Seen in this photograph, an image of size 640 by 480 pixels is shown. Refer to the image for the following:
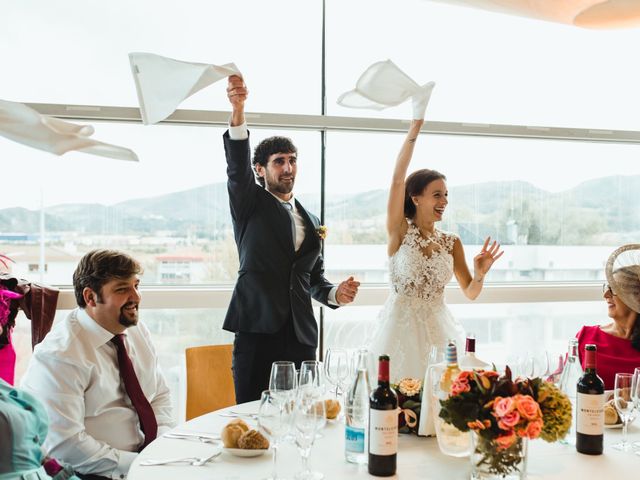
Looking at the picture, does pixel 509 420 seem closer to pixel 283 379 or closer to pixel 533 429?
pixel 533 429

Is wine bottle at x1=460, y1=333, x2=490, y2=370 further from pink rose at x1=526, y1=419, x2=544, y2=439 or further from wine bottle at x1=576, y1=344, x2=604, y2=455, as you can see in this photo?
pink rose at x1=526, y1=419, x2=544, y2=439

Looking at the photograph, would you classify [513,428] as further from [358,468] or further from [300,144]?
[300,144]

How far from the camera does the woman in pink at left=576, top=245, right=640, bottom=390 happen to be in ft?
9.21

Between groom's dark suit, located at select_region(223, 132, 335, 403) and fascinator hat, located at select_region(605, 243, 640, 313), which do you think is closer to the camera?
fascinator hat, located at select_region(605, 243, 640, 313)

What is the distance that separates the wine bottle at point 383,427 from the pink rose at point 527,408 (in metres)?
0.29

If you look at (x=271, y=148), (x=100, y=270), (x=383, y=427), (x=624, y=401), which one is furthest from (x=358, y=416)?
(x=271, y=148)

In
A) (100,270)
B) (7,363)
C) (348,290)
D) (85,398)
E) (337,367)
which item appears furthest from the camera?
(348,290)

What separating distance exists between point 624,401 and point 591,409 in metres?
0.14

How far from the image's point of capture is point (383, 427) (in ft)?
5.53

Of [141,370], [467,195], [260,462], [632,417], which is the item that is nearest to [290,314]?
[141,370]

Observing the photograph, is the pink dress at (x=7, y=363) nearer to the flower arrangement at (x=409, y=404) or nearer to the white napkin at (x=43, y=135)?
the white napkin at (x=43, y=135)

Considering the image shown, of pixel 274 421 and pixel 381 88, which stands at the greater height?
pixel 381 88

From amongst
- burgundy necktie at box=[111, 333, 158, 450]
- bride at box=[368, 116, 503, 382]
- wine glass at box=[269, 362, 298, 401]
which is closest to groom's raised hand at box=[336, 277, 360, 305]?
bride at box=[368, 116, 503, 382]

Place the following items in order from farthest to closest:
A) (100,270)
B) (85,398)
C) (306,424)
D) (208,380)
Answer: (208,380) → (100,270) → (85,398) → (306,424)
